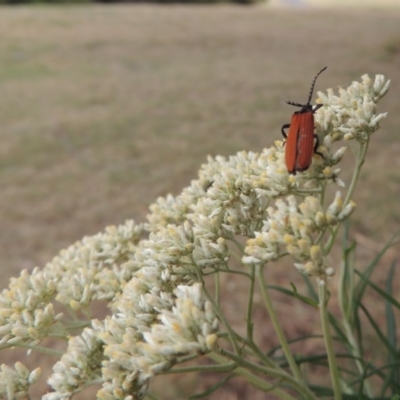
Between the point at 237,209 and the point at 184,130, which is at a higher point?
the point at 237,209

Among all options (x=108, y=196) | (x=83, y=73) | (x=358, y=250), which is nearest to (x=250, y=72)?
(x=83, y=73)

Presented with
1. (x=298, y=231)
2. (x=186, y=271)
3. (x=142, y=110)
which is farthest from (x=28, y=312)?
(x=142, y=110)

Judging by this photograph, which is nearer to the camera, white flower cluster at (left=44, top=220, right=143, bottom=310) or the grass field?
white flower cluster at (left=44, top=220, right=143, bottom=310)

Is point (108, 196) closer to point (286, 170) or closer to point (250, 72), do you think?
point (286, 170)

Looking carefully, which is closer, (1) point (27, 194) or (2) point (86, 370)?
(2) point (86, 370)

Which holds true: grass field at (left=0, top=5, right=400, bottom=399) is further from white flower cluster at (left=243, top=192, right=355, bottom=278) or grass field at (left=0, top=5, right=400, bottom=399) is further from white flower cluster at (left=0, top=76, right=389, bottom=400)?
white flower cluster at (left=243, top=192, right=355, bottom=278)

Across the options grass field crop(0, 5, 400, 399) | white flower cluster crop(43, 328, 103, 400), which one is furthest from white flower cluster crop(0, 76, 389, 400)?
grass field crop(0, 5, 400, 399)

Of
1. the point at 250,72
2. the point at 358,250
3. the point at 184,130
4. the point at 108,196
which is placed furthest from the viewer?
the point at 250,72
